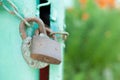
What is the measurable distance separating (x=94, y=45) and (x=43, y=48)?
322 cm

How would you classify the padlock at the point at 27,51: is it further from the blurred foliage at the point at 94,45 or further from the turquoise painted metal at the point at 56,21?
the blurred foliage at the point at 94,45

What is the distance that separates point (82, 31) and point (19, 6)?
319cm

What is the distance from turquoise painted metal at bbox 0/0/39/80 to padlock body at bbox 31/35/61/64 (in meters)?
0.04

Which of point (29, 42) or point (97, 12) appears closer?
point (29, 42)

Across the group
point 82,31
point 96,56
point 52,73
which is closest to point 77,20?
point 82,31

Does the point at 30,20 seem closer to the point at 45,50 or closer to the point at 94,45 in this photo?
the point at 45,50

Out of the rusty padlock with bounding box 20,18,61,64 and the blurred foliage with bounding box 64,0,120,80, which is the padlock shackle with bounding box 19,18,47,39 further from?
the blurred foliage with bounding box 64,0,120,80

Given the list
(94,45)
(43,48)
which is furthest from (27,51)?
(94,45)

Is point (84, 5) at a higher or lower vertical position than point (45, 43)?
lower

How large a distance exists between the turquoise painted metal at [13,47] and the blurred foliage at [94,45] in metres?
3.02

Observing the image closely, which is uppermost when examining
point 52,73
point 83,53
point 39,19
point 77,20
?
point 39,19

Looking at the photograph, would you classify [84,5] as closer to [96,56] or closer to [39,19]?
[96,56]

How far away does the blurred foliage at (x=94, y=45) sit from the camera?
4051 mm

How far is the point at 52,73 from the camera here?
0.98 metres
